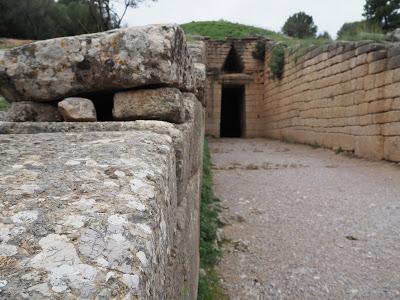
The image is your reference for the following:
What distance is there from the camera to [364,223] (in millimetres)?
4078

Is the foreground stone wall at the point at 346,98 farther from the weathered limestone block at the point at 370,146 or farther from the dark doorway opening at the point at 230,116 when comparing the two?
the dark doorway opening at the point at 230,116

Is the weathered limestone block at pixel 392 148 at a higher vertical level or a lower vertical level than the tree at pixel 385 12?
lower

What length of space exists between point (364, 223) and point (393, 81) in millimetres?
4044

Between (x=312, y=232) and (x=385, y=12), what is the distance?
2148cm

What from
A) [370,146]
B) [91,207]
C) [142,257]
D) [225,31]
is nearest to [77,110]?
[91,207]

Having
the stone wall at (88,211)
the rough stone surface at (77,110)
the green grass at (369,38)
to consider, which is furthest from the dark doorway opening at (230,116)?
the stone wall at (88,211)

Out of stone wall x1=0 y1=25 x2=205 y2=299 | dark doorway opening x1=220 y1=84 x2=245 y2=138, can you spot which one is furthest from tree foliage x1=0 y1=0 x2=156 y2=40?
stone wall x1=0 y1=25 x2=205 y2=299

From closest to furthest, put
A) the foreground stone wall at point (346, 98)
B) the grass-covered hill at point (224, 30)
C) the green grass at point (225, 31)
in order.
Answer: the foreground stone wall at point (346, 98)
the green grass at point (225, 31)
the grass-covered hill at point (224, 30)

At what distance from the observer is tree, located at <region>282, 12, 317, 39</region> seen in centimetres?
2998

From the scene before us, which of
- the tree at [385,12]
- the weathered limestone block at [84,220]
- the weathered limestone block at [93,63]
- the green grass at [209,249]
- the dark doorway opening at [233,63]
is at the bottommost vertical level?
the green grass at [209,249]

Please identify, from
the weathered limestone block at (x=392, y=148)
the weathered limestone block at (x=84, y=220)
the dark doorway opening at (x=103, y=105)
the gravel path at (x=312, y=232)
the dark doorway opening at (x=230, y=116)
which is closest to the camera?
the weathered limestone block at (x=84, y=220)

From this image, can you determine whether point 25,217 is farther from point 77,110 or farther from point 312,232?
point 312,232

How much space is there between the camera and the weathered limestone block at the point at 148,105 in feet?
5.38

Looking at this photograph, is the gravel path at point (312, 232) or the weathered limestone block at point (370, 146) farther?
the weathered limestone block at point (370, 146)
